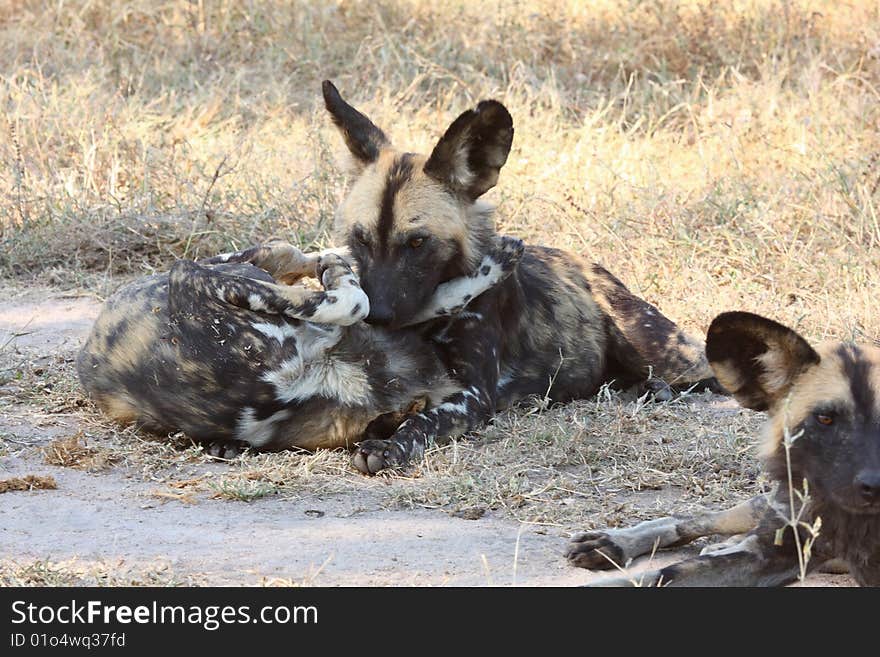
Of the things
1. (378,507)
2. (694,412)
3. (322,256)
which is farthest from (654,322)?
(378,507)

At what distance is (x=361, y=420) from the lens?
3.89 metres

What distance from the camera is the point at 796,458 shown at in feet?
8.90

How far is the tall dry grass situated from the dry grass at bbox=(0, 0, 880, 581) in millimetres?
15

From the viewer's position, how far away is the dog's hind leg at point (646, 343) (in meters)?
4.47

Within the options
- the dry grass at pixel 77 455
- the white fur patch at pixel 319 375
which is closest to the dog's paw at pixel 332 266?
the white fur patch at pixel 319 375

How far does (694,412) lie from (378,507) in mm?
1248

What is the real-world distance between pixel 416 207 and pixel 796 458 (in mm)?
1729

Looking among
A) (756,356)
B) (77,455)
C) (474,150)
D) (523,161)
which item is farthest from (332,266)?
(523,161)

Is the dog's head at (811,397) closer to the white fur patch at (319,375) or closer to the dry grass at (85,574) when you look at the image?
the dry grass at (85,574)

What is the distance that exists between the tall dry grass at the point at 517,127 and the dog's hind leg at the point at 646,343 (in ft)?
1.25

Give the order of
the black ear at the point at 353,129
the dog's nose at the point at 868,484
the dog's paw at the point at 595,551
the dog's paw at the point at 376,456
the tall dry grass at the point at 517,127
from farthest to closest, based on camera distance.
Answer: the tall dry grass at the point at 517,127 < the black ear at the point at 353,129 < the dog's paw at the point at 376,456 < the dog's paw at the point at 595,551 < the dog's nose at the point at 868,484

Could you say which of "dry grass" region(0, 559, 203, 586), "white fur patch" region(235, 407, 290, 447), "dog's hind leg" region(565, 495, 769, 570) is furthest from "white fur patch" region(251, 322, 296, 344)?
"dog's hind leg" region(565, 495, 769, 570)

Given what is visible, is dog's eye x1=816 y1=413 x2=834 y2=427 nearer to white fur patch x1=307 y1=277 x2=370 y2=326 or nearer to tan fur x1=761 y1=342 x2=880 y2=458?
tan fur x1=761 y1=342 x2=880 y2=458

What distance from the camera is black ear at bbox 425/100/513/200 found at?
161 inches
